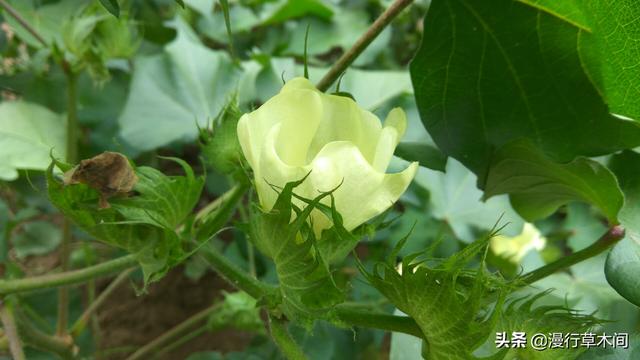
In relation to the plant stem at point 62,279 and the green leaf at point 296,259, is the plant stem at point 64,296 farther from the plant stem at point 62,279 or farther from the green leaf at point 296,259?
the green leaf at point 296,259

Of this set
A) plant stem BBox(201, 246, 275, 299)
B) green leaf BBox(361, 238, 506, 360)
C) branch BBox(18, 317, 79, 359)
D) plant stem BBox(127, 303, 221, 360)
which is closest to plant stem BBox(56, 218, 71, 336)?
branch BBox(18, 317, 79, 359)

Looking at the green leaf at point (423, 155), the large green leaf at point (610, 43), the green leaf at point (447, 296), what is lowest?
the green leaf at point (447, 296)

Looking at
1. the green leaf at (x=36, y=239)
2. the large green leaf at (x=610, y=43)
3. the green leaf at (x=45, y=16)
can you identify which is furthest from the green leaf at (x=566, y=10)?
the green leaf at (x=36, y=239)

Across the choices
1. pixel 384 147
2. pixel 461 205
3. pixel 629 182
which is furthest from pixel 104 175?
pixel 461 205

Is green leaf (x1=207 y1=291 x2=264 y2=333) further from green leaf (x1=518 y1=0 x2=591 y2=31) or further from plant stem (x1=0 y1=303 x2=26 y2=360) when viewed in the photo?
green leaf (x1=518 y1=0 x2=591 y2=31)

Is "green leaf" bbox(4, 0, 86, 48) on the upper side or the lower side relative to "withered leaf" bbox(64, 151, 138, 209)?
lower

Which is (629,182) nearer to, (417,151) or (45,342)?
(417,151)
